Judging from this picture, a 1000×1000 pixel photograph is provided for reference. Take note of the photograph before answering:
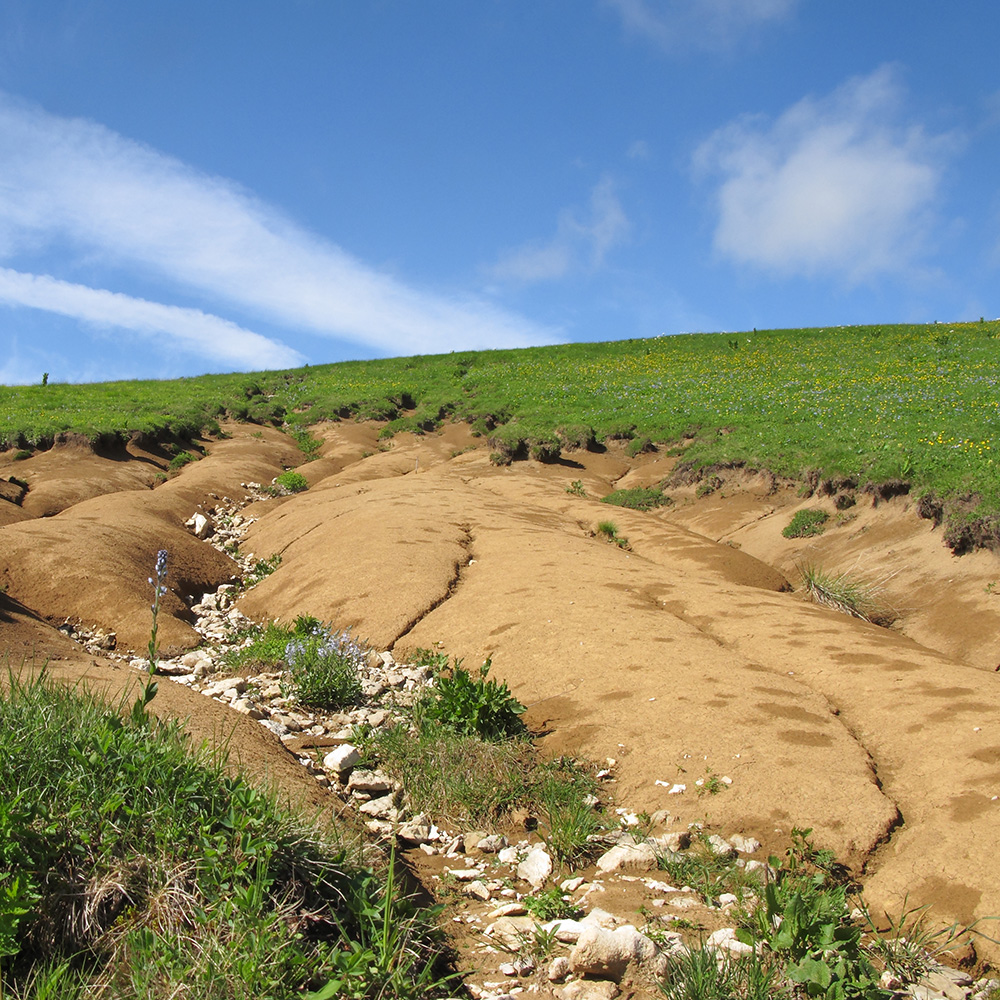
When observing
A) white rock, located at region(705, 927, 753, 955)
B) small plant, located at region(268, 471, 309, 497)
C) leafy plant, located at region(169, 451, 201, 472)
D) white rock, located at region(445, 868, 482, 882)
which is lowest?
white rock, located at region(445, 868, 482, 882)

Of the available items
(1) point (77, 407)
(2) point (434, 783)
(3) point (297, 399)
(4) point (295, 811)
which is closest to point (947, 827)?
(2) point (434, 783)

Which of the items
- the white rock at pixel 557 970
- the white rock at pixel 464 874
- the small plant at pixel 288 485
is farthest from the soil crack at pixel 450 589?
the small plant at pixel 288 485

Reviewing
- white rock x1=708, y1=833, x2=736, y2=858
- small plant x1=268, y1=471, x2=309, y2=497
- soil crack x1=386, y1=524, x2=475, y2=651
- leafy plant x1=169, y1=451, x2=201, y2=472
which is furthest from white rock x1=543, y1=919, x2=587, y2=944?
leafy plant x1=169, y1=451, x2=201, y2=472

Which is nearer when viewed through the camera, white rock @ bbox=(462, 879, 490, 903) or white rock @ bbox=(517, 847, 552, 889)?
white rock @ bbox=(462, 879, 490, 903)

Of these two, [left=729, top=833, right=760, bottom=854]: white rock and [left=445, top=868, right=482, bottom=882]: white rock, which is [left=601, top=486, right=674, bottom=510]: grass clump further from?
[left=445, top=868, right=482, bottom=882]: white rock

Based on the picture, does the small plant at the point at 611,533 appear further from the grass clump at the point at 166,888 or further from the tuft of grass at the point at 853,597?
the grass clump at the point at 166,888

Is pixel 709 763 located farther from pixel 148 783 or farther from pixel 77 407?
pixel 77 407

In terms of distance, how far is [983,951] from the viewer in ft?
10.7

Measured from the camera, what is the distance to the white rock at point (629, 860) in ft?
13.5

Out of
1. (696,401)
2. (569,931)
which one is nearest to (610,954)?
(569,931)

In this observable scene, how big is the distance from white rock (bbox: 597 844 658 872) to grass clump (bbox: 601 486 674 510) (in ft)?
46.4

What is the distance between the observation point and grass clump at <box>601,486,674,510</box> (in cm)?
1827

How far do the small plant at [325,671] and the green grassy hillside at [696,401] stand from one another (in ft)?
29.9

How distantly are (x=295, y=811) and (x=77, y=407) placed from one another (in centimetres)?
3015
